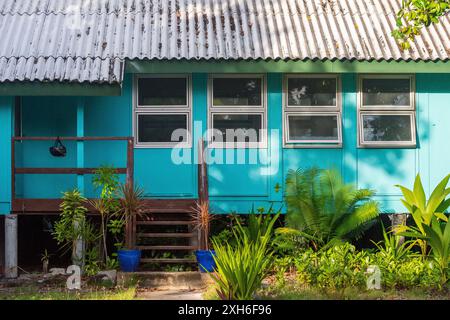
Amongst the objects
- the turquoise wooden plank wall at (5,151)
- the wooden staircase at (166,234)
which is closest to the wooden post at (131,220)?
the wooden staircase at (166,234)

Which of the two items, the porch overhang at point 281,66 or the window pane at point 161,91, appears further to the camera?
the window pane at point 161,91

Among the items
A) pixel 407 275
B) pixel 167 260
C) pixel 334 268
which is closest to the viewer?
pixel 334 268

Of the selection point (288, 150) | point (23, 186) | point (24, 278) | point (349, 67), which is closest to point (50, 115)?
point (23, 186)

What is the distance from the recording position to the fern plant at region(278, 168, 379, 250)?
1161 cm

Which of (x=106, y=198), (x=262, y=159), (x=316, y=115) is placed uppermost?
(x=316, y=115)

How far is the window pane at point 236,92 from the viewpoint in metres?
12.5

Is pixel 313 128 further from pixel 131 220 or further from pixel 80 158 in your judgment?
pixel 80 158

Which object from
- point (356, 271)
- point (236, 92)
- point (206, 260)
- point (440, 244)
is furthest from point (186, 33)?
point (440, 244)

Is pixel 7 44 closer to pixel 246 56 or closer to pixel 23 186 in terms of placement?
pixel 23 186

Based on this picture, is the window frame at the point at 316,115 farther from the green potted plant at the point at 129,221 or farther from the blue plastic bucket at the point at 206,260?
the green potted plant at the point at 129,221

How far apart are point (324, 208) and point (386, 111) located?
7.31ft

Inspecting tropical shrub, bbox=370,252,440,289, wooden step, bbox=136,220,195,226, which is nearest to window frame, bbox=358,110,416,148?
tropical shrub, bbox=370,252,440,289

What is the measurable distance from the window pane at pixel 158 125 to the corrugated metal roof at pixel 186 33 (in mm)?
1176

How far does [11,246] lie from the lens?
1153 centimetres
